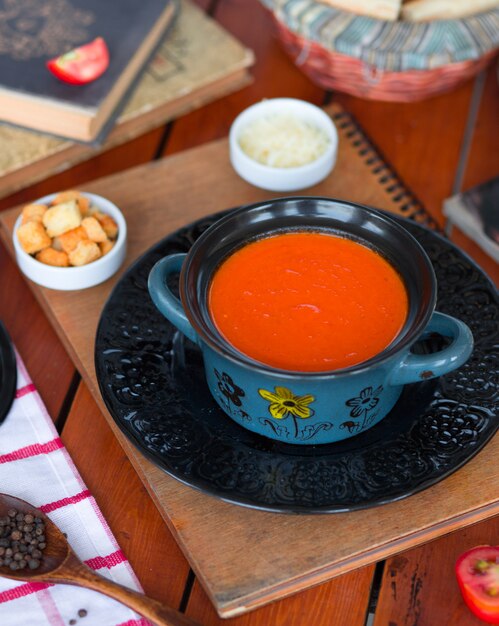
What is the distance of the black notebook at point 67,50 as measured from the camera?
172cm

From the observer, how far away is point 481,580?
1170 mm

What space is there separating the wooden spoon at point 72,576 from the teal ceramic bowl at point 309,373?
0.91ft

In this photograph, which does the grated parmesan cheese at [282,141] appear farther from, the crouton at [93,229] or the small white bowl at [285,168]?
the crouton at [93,229]

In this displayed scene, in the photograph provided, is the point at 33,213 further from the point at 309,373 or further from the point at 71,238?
the point at 309,373

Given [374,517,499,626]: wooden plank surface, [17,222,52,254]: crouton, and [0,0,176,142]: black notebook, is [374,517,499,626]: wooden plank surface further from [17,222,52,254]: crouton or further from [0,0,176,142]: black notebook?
[0,0,176,142]: black notebook

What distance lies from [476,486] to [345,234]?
41 cm

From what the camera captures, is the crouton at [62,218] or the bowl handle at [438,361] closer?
the bowl handle at [438,361]

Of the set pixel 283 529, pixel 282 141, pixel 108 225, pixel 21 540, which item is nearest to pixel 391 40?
pixel 282 141

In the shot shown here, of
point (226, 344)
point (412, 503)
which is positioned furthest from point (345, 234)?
point (412, 503)

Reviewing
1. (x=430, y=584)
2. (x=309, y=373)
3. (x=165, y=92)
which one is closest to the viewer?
(x=309, y=373)

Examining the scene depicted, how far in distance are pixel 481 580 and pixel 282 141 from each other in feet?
2.92

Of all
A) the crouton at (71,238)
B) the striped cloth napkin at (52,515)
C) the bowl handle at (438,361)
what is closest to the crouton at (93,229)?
the crouton at (71,238)

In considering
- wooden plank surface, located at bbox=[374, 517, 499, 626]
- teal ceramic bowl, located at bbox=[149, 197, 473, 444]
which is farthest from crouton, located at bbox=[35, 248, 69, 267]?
wooden plank surface, located at bbox=[374, 517, 499, 626]

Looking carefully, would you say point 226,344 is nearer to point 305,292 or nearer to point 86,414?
point 305,292
